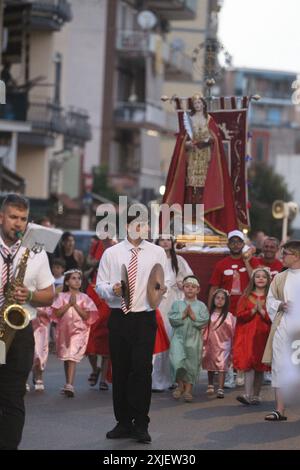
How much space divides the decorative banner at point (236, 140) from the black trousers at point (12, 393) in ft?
32.5

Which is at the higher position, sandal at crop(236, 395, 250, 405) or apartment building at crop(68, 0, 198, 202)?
apartment building at crop(68, 0, 198, 202)

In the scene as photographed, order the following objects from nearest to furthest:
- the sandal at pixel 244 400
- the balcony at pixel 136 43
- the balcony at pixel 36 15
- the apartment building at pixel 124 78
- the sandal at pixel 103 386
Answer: the sandal at pixel 244 400 < the sandal at pixel 103 386 < the balcony at pixel 36 15 < the apartment building at pixel 124 78 < the balcony at pixel 136 43

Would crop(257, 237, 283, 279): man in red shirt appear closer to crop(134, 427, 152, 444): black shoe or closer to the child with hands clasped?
the child with hands clasped

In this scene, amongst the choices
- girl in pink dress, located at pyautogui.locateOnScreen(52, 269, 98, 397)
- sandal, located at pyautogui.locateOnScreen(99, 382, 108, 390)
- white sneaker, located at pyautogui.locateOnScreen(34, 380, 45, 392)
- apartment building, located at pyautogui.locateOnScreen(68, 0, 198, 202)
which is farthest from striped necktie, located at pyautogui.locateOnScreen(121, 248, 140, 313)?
apartment building, located at pyautogui.locateOnScreen(68, 0, 198, 202)

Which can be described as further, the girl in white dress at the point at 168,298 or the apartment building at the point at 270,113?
the apartment building at the point at 270,113

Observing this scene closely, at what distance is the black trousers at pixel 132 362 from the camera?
460 inches

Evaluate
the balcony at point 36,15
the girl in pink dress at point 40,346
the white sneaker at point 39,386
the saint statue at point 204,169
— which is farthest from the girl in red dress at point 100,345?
the balcony at point 36,15

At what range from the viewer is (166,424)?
508 inches

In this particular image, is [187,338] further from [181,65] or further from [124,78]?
[181,65]

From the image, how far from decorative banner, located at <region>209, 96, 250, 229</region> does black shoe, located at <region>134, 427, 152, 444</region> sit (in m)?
7.98

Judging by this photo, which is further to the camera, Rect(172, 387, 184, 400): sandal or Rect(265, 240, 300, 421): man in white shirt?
Rect(172, 387, 184, 400): sandal

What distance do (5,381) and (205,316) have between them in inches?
229

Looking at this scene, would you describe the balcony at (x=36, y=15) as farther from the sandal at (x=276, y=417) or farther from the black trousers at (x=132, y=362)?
the black trousers at (x=132, y=362)

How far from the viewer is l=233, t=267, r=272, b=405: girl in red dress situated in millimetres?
14758
